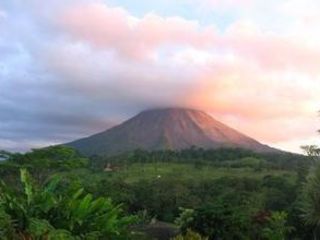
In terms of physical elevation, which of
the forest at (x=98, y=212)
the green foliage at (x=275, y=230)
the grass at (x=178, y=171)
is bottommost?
the green foliage at (x=275, y=230)

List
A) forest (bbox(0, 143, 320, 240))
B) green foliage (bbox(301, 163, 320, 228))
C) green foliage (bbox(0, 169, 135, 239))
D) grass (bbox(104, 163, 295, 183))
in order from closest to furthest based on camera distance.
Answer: green foliage (bbox(0, 169, 135, 239)), forest (bbox(0, 143, 320, 240)), green foliage (bbox(301, 163, 320, 228)), grass (bbox(104, 163, 295, 183))

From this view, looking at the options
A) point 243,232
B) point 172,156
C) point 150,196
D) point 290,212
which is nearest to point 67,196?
point 243,232

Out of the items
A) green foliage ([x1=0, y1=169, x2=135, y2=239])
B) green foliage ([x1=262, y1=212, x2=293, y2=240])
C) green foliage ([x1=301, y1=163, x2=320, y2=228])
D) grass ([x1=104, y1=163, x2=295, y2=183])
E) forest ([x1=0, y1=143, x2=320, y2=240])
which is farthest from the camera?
grass ([x1=104, y1=163, x2=295, y2=183])

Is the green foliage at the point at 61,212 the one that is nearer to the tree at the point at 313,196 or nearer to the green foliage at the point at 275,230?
the tree at the point at 313,196

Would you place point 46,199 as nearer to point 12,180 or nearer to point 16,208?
point 16,208

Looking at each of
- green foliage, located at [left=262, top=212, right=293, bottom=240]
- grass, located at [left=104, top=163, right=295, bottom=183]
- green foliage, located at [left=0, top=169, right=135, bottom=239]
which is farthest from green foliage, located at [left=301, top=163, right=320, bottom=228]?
grass, located at [left=104, top=163, right=295, bottom=183]

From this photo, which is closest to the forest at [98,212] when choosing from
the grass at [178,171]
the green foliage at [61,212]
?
the green foliage at [61,212]

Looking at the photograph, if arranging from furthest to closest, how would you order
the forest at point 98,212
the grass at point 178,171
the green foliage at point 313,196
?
the grass at point 178,171 → the green foliage at point 313,196 → the forest at point 98,212

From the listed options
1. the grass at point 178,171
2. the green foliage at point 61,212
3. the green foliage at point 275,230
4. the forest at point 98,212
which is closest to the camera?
the green foliage at point 61,212

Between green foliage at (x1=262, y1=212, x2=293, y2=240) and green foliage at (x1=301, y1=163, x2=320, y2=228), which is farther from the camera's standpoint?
green foliage at (x1=262, y1=212, x2=293, y2=240)

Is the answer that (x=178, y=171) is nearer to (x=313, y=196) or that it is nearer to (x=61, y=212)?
(x=313, y=196)

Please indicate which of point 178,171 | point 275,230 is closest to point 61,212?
point 275,230

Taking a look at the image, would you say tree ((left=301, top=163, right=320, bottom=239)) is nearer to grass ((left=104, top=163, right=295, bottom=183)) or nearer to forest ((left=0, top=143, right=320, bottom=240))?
forest ((left=0, top=143, right=320, bottom=240))
